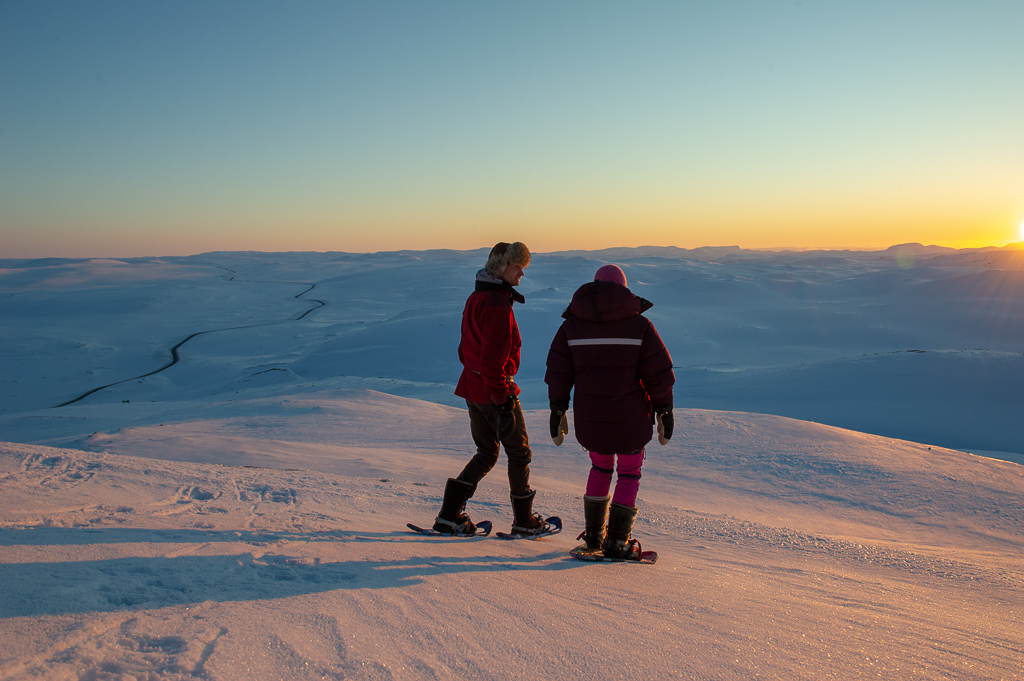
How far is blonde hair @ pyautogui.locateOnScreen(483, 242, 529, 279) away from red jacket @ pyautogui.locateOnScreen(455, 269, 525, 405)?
0.05 m

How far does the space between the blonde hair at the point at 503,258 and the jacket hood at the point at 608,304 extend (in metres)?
0.43

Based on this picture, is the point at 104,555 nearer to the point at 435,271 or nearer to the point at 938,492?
the point at 938,492

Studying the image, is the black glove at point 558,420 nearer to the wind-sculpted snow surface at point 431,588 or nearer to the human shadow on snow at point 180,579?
the wind-sculpted snow surface at point 431,588

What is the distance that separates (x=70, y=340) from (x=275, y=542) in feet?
94.2

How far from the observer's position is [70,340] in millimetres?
25516

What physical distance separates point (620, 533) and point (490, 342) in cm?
129

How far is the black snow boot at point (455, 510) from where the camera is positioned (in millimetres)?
3639

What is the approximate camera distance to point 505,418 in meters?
3.43

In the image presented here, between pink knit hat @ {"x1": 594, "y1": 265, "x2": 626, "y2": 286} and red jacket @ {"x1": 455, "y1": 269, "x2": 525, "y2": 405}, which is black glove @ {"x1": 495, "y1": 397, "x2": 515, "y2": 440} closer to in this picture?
red jacket @ {"x1": 455, "y1": 269, "x2": 525, "y2": 405}

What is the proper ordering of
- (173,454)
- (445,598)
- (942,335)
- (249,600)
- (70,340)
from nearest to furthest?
(249,600)
(445,598)
(173,454)
(942,335)
(70,340)

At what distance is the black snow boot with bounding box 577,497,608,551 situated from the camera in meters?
3.39

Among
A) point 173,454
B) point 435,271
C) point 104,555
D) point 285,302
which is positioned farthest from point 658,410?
point 435,271

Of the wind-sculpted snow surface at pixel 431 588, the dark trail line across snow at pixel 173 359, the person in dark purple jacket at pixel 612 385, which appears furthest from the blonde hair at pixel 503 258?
the dark trail line across snow at pixel 173 359

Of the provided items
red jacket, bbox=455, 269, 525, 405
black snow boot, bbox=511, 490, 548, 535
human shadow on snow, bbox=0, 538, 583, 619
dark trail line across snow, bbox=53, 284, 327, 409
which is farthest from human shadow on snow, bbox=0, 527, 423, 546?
dark trail line across snow, bbox=53, 284, 327, 409
